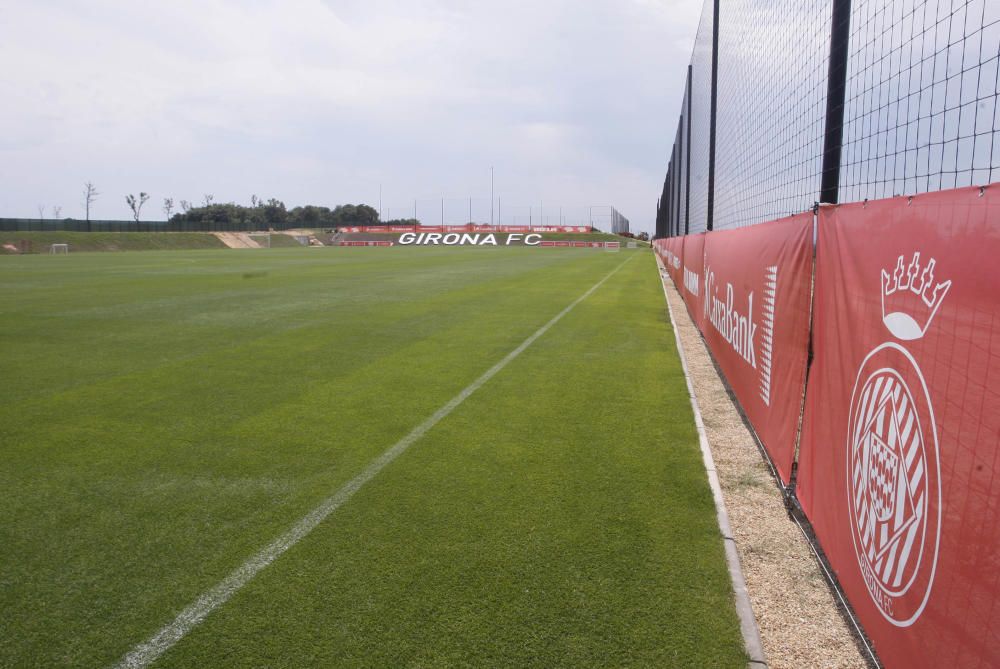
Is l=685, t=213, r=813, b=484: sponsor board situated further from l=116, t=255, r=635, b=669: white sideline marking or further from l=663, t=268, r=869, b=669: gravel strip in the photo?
l=116, t=255, r=635, b=669: white sideline marking

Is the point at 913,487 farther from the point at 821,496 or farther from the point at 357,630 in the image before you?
the point at 357,630

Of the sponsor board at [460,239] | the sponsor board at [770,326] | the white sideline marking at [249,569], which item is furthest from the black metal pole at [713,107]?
the sponsor board at [460,239]

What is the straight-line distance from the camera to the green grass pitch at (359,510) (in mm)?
2732

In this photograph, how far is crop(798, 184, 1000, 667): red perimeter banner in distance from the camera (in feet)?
6.31

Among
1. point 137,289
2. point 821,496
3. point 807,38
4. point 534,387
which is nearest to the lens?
point 821,496

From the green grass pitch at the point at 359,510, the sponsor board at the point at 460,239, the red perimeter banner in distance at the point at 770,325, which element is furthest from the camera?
the sponsor board at the point at 460,239

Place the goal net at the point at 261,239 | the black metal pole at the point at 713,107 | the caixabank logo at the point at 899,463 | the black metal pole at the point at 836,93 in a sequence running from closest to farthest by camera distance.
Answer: the caixabank logo at the point at 899,463 < the black metal pole at the point at 836,93 < the black metal pole at the point at 713,107 < the goal net at the point at 261,239

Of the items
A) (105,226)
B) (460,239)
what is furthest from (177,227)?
(460,239)

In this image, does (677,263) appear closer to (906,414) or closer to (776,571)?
(776,571)

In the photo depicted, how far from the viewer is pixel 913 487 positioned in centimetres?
232

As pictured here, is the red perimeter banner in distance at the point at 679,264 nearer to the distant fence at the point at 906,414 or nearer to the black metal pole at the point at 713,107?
the black metal pole at the point at 713,107

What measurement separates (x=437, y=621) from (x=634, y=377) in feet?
16.8

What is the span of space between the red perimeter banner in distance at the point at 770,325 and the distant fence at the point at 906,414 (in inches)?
1.2

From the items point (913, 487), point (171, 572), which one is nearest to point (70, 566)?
point (171, 572)
